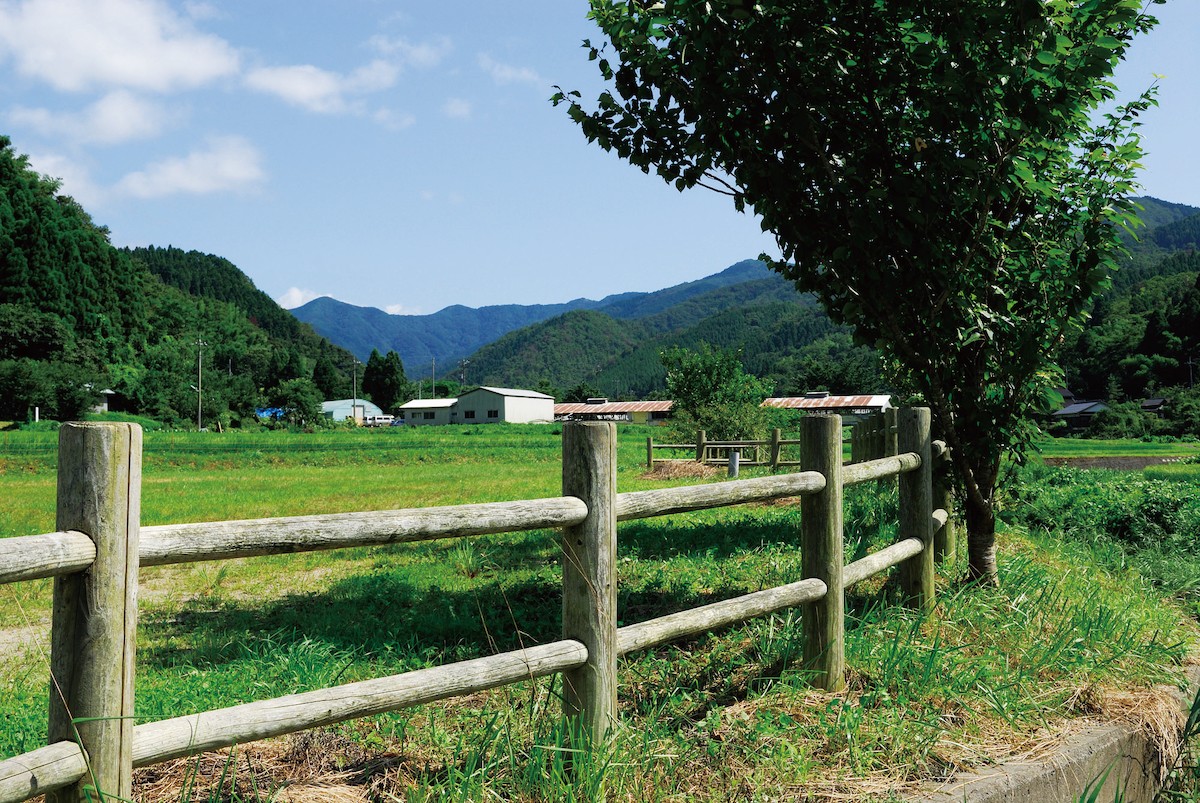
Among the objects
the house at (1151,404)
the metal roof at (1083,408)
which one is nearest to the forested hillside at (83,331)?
the metal roof at (1083,408)

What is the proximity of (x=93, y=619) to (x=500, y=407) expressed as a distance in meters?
93.5

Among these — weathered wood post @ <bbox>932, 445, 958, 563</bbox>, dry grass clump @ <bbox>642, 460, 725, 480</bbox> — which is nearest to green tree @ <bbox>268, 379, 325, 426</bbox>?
dry grass clump @ <bbox>642, 460, 725, 480</bbox>

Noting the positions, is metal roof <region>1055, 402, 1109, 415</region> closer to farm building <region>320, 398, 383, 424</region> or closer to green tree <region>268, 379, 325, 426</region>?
green tree <region>268, 379, 325, 426</region>

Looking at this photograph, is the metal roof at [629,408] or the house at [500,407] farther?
the house at [500,407]

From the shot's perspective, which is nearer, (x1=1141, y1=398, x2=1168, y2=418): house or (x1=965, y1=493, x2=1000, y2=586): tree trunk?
(x1=965, y1=493, x2=1000, y2=586): tree trunk

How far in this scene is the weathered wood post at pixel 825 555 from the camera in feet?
14.0

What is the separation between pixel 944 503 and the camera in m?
6.34

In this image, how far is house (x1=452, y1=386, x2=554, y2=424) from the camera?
9519cm

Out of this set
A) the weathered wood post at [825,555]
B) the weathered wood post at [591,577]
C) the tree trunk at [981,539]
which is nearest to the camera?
the weathered wood post at [591,577]

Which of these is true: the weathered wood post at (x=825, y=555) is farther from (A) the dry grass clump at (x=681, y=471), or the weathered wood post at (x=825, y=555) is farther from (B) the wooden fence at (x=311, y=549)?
(A) the dry grass clump at (x=681, y=471)

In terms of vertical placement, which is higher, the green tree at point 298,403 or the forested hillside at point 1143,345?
the forested hillside at point 1143,345

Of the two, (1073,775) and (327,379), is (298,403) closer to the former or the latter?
(327,379)

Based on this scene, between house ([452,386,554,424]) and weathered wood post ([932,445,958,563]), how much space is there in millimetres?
87520

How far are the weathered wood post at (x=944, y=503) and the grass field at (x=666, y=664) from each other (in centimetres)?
29
